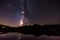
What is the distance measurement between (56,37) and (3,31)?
464 millimetres

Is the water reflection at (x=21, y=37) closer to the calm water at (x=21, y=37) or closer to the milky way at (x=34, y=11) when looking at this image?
the calm water at (x=21, y=37)

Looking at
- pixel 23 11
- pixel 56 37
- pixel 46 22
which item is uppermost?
pixel 23 11

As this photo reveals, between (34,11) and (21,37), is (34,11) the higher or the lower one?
the higher one

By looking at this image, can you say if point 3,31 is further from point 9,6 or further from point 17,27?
point 9,6

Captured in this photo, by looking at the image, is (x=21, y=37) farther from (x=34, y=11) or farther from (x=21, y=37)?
(x=34, y=11)

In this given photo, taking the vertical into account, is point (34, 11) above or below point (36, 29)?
above

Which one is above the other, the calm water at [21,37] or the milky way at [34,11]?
the milky way at [34,11]

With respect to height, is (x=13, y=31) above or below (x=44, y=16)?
below

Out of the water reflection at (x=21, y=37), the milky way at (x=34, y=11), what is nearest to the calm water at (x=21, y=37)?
the water reflection at (x=21, y=37)

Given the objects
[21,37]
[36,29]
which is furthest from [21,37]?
[36,29]

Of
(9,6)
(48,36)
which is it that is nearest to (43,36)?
(48,36)

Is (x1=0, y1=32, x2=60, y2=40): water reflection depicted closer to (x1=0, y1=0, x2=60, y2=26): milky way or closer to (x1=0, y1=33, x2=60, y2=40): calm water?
(x1=0, y1=33, x2=60, y2=40): calm water

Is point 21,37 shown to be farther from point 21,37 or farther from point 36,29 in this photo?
point 36,29

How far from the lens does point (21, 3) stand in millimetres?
1314
